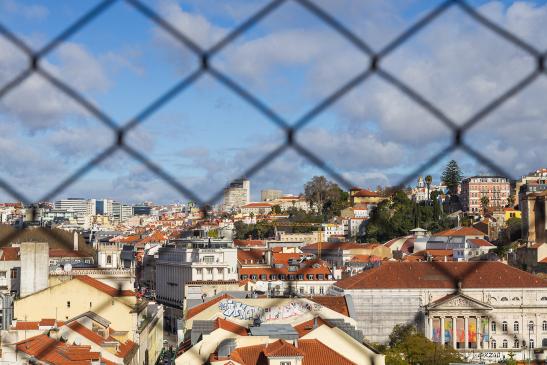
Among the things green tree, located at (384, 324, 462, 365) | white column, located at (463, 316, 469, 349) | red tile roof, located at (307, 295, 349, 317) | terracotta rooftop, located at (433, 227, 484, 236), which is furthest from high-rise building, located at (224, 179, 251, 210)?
terracotta rooftop, located at (433, 227, 484, 236)

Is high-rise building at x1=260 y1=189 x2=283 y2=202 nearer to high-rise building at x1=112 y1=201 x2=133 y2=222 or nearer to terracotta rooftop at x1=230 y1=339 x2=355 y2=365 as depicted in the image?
high-rise building at x1=112 y1=201 x2=133 y2=222

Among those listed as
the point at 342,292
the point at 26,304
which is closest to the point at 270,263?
the point at 342,292

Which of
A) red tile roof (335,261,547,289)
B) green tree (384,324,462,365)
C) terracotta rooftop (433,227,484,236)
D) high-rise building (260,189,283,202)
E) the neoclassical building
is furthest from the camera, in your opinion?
terracotta rooftop (433,227,484,236)

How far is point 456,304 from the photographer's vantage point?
20.2 m

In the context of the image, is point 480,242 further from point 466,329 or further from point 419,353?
point 419,353

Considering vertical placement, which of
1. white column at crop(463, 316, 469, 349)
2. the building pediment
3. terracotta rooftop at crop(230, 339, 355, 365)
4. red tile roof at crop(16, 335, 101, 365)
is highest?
red tile roof at crop(16, 335, 101, 365)

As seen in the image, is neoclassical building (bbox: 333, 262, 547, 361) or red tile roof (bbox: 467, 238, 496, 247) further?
red tile roof (bbox: 467, 238, 496, 247)

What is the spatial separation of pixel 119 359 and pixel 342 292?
9790 mm

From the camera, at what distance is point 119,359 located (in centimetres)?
877

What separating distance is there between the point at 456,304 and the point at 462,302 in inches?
5.2

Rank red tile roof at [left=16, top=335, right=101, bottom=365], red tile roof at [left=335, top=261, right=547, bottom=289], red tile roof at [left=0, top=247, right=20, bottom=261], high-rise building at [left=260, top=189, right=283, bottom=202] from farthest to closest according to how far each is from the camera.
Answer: red tile roof at [left=335, top=261, right=547, bottom=289] < red tile roof at [left=0, top=247, right=20, bottom=261] < red tile roof at [left=16, top=335, right=101, bottom=365] < high-rise building at [left=260, top=189, right=283, bottom=202]

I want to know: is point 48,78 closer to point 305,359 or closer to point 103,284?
point 305,359

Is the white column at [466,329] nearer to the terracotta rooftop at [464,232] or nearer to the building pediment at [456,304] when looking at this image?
the building pediment at [456,304]

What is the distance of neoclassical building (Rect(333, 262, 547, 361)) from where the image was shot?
740 inches
